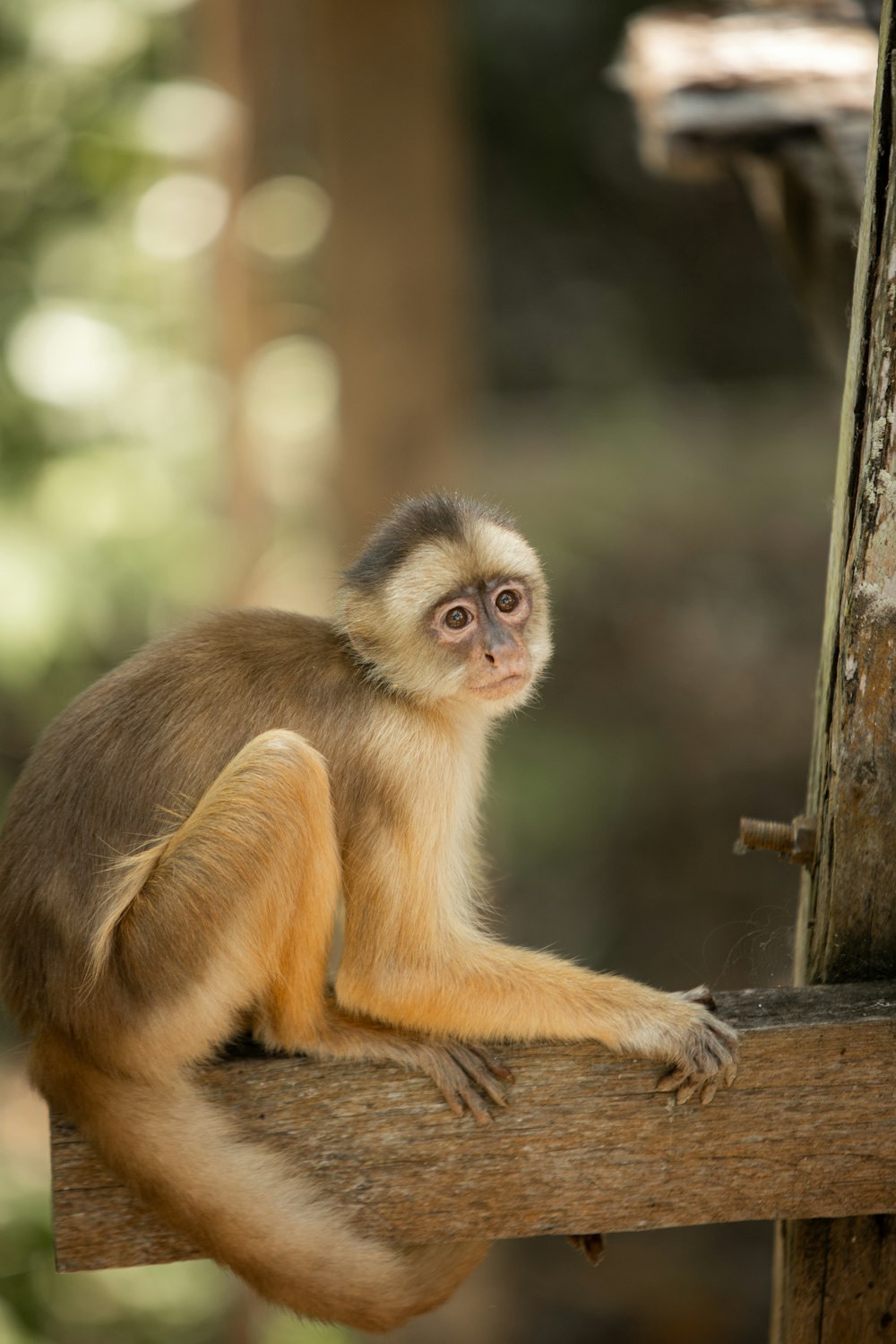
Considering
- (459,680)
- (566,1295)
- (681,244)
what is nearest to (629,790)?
(566,1295)

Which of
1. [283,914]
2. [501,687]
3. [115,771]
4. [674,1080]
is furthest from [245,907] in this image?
[674,1080]

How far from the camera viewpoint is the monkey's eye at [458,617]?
326 cm

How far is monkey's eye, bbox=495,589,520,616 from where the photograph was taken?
10.8 feet

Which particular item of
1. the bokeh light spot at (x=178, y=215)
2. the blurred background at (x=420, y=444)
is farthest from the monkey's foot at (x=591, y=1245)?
the bokeh light spot at (x=178, y=215)

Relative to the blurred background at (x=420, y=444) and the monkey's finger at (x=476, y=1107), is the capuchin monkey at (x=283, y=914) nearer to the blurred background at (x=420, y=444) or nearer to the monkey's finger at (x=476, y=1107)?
the monkey's finger at (x=476, y=1107)

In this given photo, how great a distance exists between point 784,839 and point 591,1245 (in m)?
0.90

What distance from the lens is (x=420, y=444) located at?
25.8 feet

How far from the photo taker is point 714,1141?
8.59 feet

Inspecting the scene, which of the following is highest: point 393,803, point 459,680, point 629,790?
point 459,680

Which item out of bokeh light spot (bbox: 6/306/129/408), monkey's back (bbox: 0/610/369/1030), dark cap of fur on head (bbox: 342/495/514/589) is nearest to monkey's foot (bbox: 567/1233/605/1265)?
monkey's back (bbox: 0/610/369/1030)

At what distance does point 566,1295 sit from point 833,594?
832 cm

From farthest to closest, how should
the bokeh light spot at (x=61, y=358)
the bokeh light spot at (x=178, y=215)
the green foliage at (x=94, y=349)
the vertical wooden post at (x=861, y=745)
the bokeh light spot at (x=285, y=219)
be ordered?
the bokeh light spot at (x=285, y=219)
the bokeh light spot at (x=178, y=215)
the green foliage at (x=94, y=349)
the bokeh light spot at (x=61, y=358)
the vertical wooden post at (x=861, y=745)

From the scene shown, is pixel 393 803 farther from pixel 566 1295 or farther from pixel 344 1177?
pixel 566 1295

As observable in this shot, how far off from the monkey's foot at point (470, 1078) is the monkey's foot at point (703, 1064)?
305 mm
